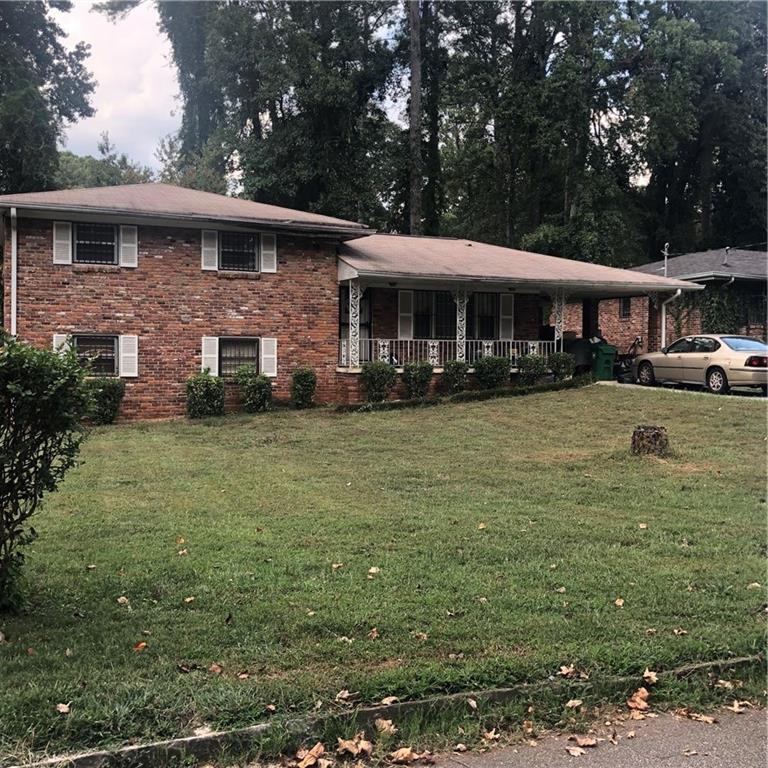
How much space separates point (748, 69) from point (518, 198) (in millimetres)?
13113

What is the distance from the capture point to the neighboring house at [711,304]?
2464 centimetres

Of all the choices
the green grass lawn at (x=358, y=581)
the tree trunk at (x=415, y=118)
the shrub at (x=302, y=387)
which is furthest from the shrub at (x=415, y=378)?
the tree trunk at (x=415, y=118)

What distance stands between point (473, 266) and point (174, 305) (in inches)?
313

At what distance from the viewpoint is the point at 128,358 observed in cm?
1565

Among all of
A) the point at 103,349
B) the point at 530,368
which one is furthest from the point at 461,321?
the point at 103,349

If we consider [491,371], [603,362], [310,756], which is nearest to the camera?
[310,756]

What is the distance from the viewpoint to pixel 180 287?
16.1 metres

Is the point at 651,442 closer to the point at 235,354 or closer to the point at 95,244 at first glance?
the point at 235,354

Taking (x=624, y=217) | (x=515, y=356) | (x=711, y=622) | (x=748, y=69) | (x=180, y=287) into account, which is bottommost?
(x=711, y=622)

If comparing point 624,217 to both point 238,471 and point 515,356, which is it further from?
point 238,471

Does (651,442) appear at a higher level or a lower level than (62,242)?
lower

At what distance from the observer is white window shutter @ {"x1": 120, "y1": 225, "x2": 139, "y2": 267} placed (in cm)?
1562

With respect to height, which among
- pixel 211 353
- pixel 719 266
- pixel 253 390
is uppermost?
pixel 719 266

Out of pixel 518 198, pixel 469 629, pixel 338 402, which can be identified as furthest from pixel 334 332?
pixel 518 198
